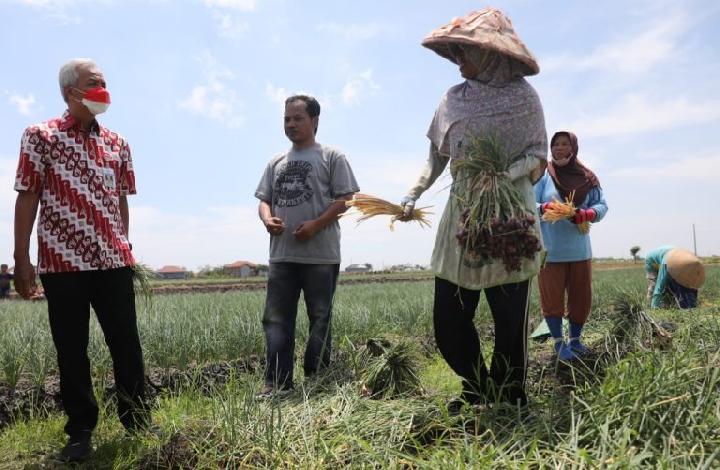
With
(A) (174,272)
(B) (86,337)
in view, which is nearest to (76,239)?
(B) (86,337)

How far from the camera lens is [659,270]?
5.79 meters

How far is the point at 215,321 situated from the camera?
13.9 feet

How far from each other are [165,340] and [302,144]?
1495 mm

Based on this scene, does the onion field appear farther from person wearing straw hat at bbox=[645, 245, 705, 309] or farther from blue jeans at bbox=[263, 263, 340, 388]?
person wearing straw hat at bbox=[645, 245, 705, 309]

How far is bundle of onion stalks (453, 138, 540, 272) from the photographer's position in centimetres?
214

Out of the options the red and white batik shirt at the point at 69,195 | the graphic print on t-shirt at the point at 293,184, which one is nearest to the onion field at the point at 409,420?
the red and white batik shirt at the point at 69,195

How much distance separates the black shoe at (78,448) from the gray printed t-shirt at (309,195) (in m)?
1.21

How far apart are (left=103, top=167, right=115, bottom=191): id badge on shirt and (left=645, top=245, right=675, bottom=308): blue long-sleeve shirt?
4991mm

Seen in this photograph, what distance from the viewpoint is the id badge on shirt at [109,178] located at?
245cm

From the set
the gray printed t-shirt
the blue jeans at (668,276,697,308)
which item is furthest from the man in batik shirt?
the blue jeans at (668,276,697,308)

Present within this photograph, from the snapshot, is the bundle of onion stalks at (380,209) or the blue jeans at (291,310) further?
the blue jeans at (291,310)

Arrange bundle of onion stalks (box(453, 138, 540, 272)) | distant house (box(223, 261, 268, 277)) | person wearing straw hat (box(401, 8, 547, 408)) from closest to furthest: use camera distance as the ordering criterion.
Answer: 1. bundle of onion stalks (box(453, 138, 540, 272))
2. person wearing straw hat (box(401, 8, 547, 408))
3. distant house (box(223, 261, 268, 277))

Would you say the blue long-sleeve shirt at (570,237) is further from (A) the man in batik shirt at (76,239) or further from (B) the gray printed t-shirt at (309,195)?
(A) the man in batik shirt at (76,239)

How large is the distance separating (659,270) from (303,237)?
422 centimetres
